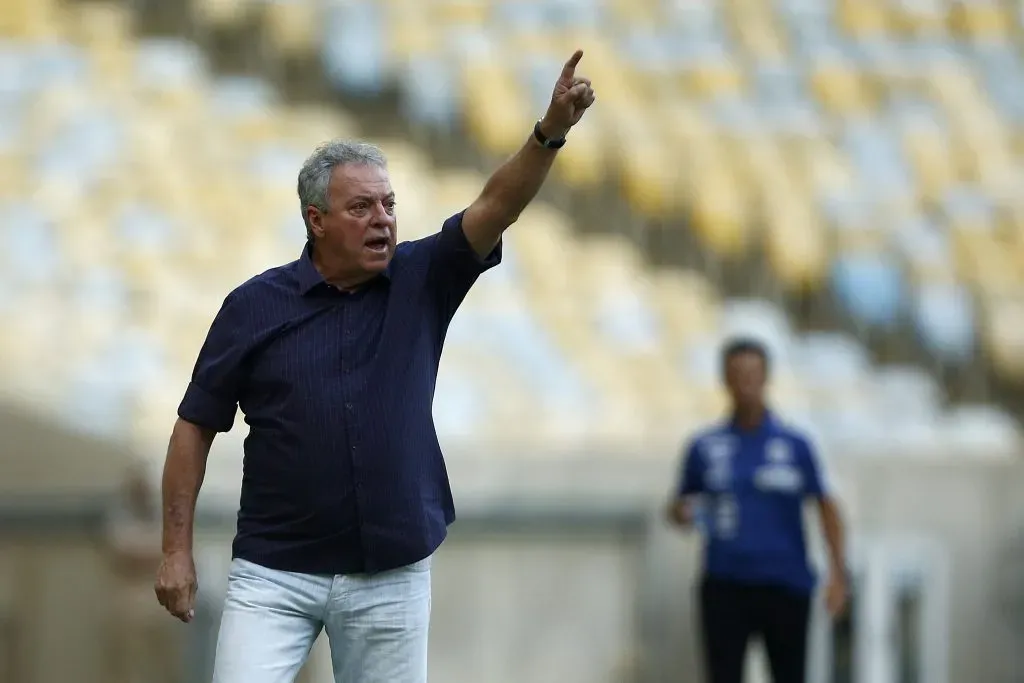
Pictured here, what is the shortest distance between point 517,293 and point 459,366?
756 millimetres

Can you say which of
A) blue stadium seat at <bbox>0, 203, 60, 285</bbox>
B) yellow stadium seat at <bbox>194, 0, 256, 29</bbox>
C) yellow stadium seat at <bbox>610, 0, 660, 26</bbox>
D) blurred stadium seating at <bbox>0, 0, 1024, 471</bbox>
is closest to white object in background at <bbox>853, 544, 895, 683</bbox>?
blurred stadium seating at <bbox>0, 0, 1024, 471</bbox>

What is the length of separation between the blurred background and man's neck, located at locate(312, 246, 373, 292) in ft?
14.2

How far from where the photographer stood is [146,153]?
1067cm

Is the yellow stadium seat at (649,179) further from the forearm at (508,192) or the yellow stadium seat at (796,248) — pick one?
the forearm at (508,192)

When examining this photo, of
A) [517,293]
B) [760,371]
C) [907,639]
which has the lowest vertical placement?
[907,639]

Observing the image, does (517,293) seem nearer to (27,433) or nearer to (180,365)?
(180,365)

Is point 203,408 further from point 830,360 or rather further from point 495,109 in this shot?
point 495,109

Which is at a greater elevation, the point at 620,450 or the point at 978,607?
the point at 620,450

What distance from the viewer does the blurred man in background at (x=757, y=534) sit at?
6.03 meters

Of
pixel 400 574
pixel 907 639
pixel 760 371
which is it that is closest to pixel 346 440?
pixel 400 574

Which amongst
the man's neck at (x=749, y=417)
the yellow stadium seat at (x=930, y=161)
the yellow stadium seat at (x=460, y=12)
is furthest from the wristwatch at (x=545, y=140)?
the yellow stadium seat at (x=460, y=12)

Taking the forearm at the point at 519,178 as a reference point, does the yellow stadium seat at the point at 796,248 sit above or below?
above

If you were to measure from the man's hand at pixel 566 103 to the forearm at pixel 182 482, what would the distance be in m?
0.91

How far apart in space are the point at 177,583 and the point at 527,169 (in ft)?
3.35
